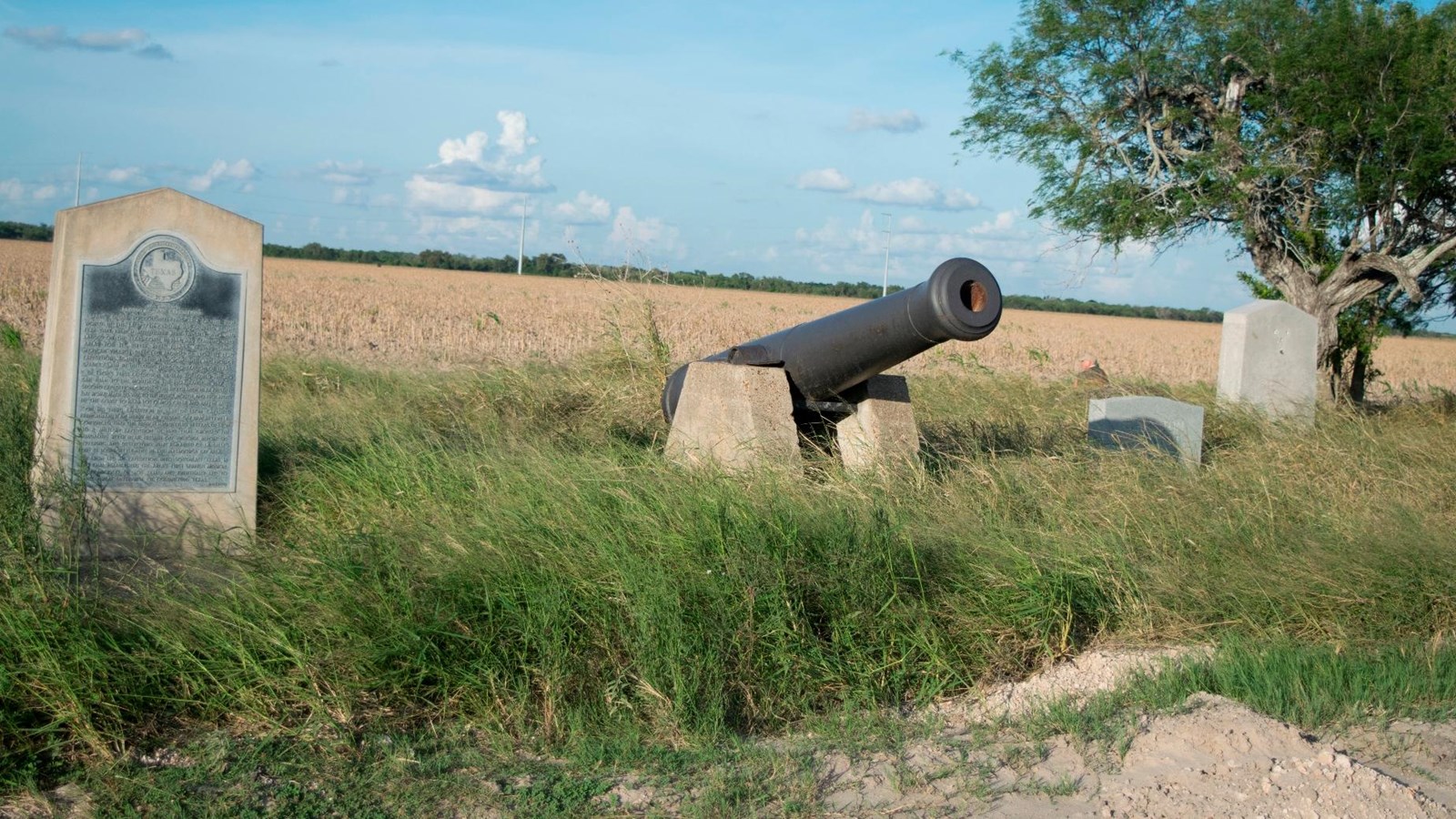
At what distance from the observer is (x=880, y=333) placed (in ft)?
21.2

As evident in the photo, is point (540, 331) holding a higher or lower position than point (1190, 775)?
higher

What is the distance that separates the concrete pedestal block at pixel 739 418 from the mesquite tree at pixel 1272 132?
713 centimetres

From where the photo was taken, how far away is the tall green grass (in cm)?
376

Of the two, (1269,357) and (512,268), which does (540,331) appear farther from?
(512,268)

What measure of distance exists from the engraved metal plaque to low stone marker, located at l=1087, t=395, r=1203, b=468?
607cm

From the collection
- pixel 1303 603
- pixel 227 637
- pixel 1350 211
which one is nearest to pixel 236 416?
pixel 227 637

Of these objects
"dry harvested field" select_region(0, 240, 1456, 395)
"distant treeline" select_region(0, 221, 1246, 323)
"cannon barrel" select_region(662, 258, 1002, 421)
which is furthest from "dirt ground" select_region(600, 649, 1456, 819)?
"distant treeline" select_region(0, 221, 1246, 323)

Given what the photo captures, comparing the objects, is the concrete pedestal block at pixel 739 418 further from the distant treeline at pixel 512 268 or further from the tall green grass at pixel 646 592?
the distant treeline at pixel 512 268

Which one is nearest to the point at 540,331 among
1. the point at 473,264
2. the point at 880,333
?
the point at 880,333

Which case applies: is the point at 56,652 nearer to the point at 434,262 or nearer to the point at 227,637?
the point at 227,637

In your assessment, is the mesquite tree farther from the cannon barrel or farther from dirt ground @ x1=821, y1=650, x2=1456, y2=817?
dirt ground @ x1=821, y1=650, x2=1456, y2=817

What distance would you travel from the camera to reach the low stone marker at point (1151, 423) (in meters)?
8.55

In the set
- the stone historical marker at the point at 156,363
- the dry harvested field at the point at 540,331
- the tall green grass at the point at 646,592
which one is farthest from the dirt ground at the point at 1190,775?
the dry harvested field at the point at 540,331

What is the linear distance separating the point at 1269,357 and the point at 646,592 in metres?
8.89
